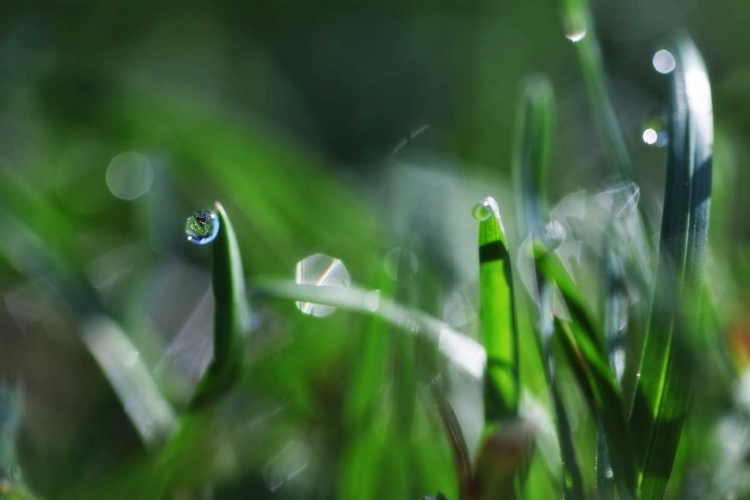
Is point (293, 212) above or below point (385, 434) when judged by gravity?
above

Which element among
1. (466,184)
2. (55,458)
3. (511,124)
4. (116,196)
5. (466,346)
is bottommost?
(55,458)

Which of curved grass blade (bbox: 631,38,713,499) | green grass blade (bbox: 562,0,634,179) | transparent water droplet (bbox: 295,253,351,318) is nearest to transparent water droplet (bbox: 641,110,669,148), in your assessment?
green grass blade (bbox: 562,0,634,179)

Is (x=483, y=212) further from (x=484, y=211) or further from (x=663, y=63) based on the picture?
(x=663, y=63)

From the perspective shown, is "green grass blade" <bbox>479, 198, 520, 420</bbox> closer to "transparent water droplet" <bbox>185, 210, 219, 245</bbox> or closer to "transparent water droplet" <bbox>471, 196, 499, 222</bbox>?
"transparent water droplet" <bbox>471, 196, 499, 222</bbox>

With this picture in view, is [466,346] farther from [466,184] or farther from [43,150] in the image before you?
[43,150]

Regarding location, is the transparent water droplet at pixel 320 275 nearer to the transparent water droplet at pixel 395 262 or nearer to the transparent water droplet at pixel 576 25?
the transparent water droplet at pixel 395 262

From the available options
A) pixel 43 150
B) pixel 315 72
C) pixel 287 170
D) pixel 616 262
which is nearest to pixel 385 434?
pixel 616 262
